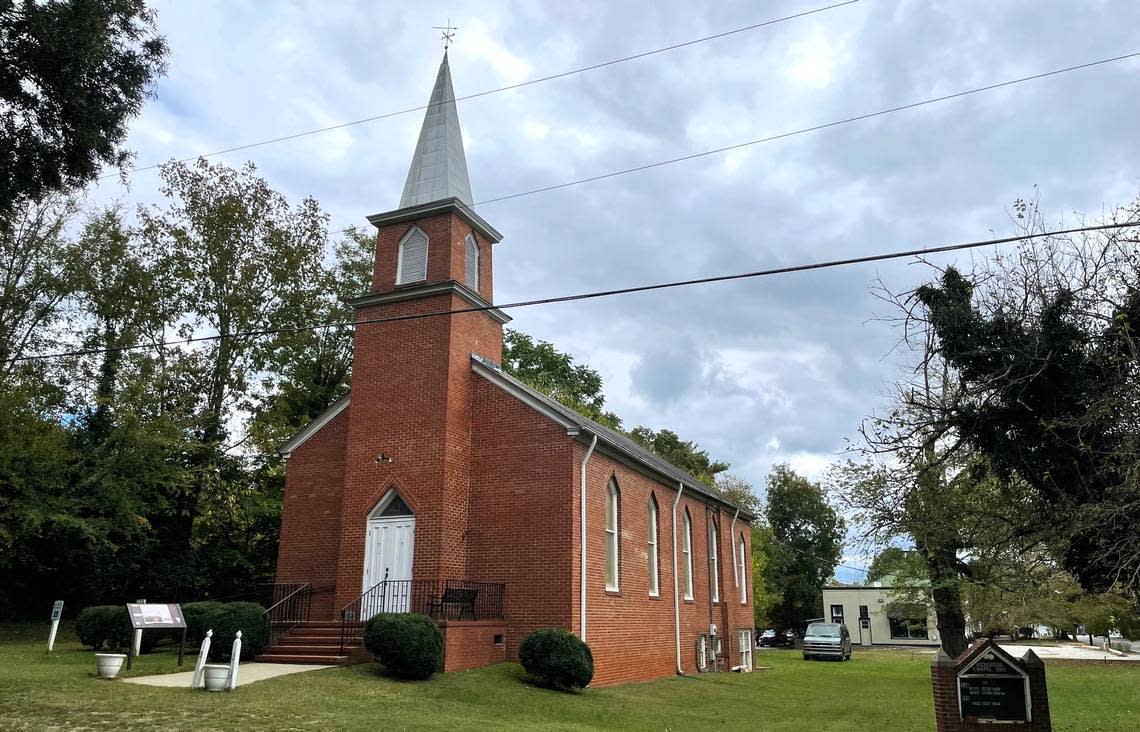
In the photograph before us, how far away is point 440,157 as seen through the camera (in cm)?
2314

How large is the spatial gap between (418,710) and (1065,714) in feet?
43.6

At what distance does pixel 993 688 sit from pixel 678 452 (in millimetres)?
45631

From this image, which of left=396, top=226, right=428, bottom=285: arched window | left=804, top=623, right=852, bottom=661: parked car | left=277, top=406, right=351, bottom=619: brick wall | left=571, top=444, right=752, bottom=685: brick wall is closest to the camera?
left=571, top=444, right=752, bottom=685: brick wall

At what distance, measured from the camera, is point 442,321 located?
20.5 meters

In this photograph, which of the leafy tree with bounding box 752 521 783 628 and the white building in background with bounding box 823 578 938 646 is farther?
the white building in background with bounding box 823 578 938 646

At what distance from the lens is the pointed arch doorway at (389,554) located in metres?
18.9

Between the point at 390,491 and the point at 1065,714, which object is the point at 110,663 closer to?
the point at 390,491

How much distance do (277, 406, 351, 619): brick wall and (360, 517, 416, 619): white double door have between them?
1.97 meters

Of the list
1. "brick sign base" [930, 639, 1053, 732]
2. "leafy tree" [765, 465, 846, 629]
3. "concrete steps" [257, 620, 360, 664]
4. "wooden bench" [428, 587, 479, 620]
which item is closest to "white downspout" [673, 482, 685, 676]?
"wooden bench" [428, 587, 479, 620]

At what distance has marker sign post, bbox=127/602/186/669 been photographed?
Answer: 14.5m

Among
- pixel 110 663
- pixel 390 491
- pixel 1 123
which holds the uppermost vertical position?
pixel 1 123

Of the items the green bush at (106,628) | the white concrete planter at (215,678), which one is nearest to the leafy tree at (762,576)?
the green bush at (106,628)

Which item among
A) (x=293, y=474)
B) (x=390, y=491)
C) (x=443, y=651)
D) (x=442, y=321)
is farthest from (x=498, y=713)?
(x=293, y=474)

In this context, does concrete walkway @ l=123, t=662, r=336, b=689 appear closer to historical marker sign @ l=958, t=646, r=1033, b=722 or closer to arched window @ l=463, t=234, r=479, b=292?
arched window @ l=463, t=234, r=479, b=292
